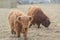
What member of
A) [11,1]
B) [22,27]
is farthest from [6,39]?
[11,1]

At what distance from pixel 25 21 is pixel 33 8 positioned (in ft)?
8.94

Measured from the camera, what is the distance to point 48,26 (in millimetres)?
8703

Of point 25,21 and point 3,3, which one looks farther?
point 3,3

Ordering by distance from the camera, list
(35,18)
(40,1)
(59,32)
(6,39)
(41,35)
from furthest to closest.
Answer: (40,1)
(35,18)
(59,32)
(41,35)
(6,39)

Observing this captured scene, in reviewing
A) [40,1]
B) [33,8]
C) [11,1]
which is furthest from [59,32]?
[40,1]

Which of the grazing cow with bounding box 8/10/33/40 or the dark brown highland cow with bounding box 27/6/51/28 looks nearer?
the grazing cow with bounding box 8/10/33/40

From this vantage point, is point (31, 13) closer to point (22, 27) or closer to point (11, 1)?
point (22, 27)

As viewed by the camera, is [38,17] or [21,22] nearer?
[21,22]

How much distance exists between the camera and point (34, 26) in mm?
9016

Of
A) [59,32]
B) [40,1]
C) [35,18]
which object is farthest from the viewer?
[40,1]

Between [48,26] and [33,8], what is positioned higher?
[33,8]

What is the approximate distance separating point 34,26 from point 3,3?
42.7 ft

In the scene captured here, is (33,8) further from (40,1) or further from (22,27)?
(40,1)

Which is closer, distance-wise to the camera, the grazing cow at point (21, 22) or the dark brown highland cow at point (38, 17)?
the grazing cow at point (21, 22)
